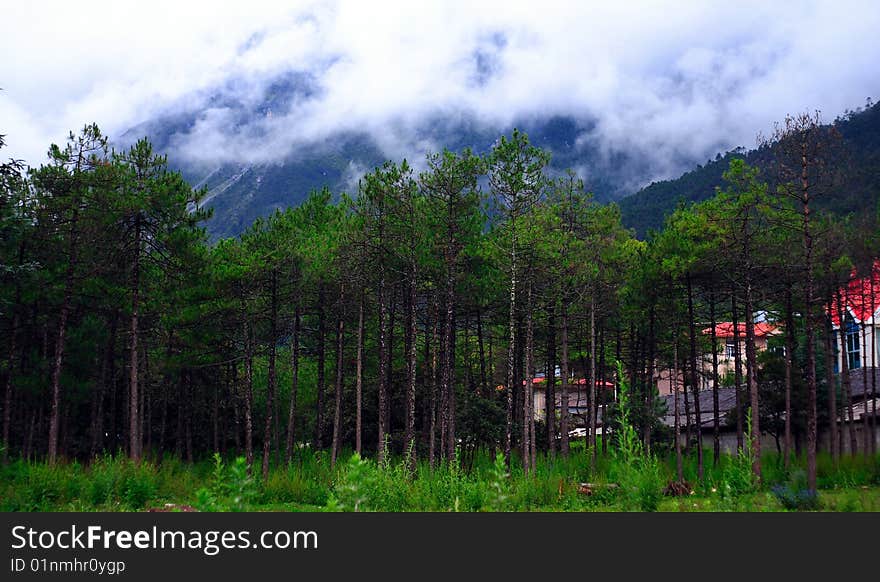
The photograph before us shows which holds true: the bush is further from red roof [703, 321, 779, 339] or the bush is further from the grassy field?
red roof [703, 321, 779, 339]

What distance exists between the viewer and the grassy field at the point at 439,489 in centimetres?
800

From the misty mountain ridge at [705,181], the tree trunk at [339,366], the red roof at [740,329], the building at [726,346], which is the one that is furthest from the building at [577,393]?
the misty mountain ridge at [705,181]

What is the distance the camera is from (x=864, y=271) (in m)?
25.8

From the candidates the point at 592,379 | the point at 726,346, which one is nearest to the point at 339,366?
Answer: the point at 592,379

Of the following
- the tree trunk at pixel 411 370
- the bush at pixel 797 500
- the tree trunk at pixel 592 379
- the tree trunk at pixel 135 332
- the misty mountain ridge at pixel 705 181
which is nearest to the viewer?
the bush at pixel 797 500

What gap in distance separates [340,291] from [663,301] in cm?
1291

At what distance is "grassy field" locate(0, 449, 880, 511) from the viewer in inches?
315

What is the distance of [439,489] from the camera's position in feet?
43.5

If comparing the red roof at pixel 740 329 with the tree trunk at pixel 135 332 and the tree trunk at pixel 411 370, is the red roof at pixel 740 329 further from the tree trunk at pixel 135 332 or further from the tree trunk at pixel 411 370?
the tree trunk at pixel 135 332

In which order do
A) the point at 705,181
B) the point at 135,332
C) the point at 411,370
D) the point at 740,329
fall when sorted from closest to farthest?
1. the point at 135,332
2. the point at 411,370
3. the point at 740,329
4. the point at 705,181

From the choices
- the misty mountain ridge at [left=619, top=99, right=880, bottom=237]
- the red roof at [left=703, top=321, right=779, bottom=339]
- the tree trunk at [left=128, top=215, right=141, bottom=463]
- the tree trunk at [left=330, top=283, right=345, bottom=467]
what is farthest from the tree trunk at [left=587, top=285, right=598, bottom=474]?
the misty mountain ridge at [left=619, top=99, right=880, bottom=237]

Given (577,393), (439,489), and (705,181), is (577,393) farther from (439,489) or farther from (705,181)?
(705,181)

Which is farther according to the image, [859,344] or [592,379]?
[859,344]
